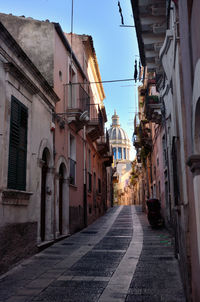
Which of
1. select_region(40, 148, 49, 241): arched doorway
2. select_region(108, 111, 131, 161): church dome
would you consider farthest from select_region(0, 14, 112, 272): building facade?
select_region(108, 111, 131, 161): church dome

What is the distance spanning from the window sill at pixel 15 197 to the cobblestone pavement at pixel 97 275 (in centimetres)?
151

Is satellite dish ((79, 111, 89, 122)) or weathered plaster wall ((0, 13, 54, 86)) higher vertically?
weathered plaster wall ((0, 13, 54, 86))

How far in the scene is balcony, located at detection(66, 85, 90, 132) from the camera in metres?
13.7

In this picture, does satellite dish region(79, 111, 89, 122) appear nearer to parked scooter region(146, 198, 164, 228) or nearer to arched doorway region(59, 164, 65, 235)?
arched doorway region(59, 164, 65, 235)

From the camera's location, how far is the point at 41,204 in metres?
10.8

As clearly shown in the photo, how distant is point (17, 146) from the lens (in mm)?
8383

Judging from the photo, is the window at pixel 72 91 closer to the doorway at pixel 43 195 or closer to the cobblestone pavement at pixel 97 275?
the doorway at pixel 43 195

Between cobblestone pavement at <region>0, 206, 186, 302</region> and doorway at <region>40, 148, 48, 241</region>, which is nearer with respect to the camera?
cobblestone pavement at <region>0, 206, 186, 302</region>

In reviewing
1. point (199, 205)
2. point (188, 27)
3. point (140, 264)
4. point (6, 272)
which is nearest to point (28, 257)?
point (6, 272)

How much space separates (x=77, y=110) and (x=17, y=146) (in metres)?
5.70

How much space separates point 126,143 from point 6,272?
320ft

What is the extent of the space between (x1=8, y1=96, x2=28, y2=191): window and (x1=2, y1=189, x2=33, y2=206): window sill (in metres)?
0.16

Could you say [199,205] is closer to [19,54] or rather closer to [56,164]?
[19,54]

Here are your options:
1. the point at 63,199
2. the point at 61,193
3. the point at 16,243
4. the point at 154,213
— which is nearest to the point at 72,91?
the point at 61,193
